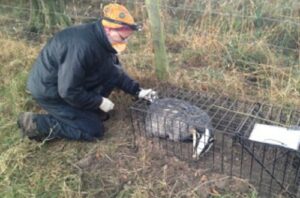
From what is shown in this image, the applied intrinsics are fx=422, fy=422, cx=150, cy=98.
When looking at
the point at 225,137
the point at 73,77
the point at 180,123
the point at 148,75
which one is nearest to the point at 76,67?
the point at 73,77

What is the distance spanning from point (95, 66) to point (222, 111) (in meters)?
1.04

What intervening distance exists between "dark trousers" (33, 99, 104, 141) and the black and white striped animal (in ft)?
1.43

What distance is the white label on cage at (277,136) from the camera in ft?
8.14

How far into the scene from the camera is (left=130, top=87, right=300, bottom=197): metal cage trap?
2686 millimetres

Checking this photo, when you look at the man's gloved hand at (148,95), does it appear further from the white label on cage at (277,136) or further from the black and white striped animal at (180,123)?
the white label on cage at (277,136)

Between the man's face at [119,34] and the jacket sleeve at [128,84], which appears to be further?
the jacket sleeve at [128,84]

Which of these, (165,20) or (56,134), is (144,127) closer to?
(56,134)

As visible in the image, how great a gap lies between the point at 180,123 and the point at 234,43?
1503mm

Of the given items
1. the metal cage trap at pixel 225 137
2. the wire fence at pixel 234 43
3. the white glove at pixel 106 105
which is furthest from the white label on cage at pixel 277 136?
the white glove at pixel 106 105

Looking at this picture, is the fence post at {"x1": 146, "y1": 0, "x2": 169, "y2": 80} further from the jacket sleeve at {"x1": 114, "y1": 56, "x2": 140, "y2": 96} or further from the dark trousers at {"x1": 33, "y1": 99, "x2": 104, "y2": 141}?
the dark trousers at {"x1": 33, "y1": 99, "x2": 104, "y2": 141}

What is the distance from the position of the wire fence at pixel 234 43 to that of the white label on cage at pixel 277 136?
85 centimetres

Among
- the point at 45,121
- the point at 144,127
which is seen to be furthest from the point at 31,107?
the point at 144,127

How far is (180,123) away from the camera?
9.48ft

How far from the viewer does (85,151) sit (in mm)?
3127
